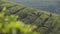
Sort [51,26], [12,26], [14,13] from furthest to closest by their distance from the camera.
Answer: [14,13], [51,26], [12,26]

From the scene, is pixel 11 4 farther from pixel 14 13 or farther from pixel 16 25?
pixel 16 25

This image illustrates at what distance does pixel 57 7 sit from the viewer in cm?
160

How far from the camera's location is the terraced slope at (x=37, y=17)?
61.8 inches

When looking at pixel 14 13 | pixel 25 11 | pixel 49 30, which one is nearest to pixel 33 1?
pixel 25 11

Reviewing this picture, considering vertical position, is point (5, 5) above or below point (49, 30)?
above

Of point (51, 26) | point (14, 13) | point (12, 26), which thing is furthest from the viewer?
point (14, 13)

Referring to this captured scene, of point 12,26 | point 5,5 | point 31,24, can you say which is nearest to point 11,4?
point 5,5

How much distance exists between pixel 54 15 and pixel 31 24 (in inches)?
9.8

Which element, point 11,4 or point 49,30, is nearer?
point 49,30

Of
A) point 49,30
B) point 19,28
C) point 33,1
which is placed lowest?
point 49,30

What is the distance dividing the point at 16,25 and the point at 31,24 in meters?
0.28

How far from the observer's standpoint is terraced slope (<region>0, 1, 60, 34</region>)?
1569mm

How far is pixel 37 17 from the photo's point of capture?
1633mm

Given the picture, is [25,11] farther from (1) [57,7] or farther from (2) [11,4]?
(1) [57,7]
